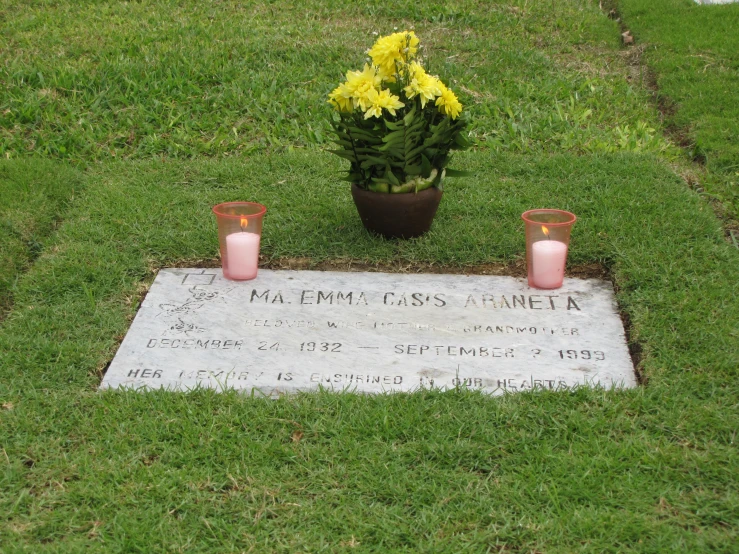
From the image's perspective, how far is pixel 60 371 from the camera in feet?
10.7

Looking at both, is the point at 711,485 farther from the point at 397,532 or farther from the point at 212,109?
the point at 212,109

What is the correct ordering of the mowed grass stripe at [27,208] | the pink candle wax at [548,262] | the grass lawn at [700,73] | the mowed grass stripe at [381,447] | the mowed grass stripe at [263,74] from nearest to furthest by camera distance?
the mowed grass stripe at [381,447] < the pink candle wax at [548,262] < the mowed grass stripe at [27,208] < the grass lawn at [700,73] < the mowed grass stripe at [263,74]

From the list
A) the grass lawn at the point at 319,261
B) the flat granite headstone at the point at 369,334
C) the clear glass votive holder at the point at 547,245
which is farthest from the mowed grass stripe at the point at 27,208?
the clear glass votive holder at the point at 547,245

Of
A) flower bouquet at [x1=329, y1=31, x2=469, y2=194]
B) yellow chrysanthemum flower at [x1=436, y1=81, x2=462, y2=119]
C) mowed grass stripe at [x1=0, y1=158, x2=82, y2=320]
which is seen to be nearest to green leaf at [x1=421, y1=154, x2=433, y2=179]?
flower bouquet at [x1=329, y1=31, x2=469, y2=194]

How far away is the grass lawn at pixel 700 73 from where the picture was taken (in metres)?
5.20

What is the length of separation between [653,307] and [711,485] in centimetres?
109

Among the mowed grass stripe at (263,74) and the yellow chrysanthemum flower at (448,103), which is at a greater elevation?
the yellow chrysanthemum flower at (448,103)

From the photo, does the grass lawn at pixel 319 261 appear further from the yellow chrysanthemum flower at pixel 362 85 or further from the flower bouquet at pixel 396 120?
the yellow chrysanthemum flower at pixel 362 85

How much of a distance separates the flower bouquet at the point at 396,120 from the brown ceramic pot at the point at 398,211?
0.13 feet

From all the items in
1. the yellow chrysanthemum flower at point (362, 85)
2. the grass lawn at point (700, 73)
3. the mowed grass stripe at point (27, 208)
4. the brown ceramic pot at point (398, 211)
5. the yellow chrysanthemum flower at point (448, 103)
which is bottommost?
the mowed grass stripe at point (27, 208)

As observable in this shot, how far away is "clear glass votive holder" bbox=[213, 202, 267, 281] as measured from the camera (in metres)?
3.83

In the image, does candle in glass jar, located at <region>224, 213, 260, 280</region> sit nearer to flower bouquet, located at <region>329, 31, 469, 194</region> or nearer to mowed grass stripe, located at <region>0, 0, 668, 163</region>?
flower bouquet, located at <region>329, 31, 469, 194</region>

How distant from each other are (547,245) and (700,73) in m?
3.46

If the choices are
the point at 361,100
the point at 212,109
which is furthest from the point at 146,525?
the point at 212,109
